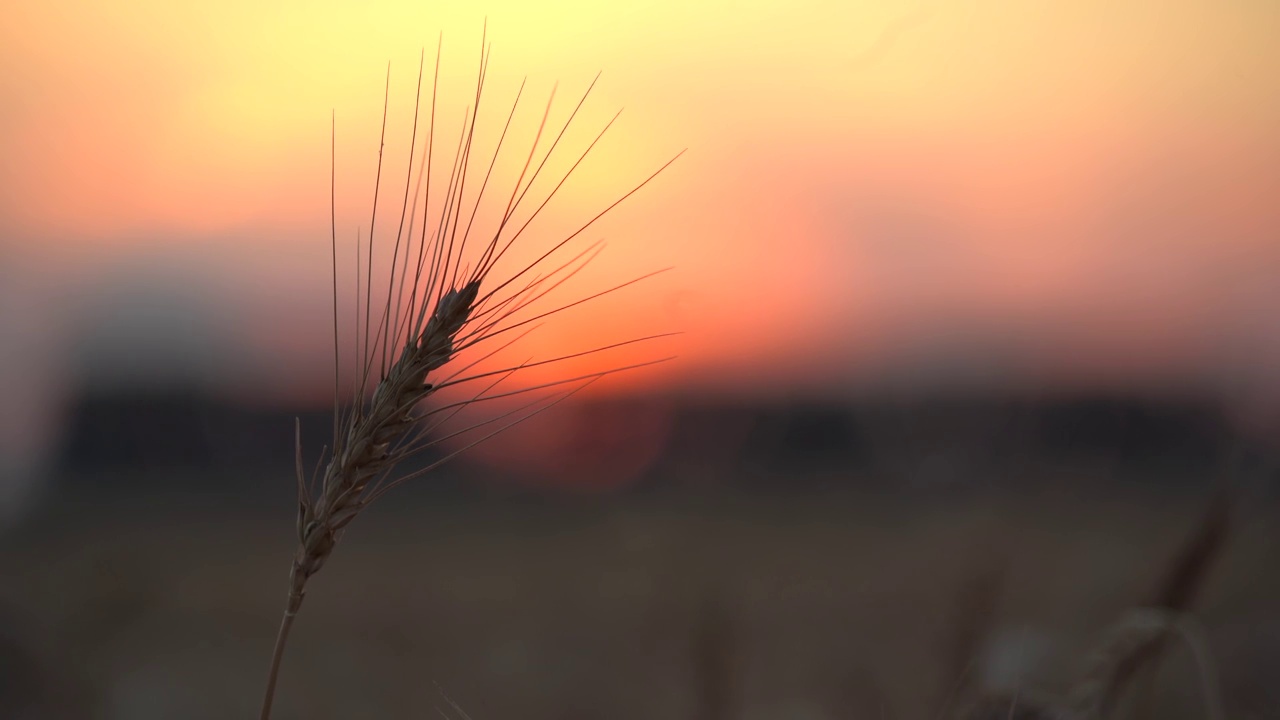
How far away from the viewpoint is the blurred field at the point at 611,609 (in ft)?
6.98

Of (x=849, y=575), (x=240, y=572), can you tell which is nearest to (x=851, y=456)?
(x=849, y=575)

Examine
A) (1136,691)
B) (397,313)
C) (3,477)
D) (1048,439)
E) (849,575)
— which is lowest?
(849,575)

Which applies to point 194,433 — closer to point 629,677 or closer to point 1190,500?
point 629,677

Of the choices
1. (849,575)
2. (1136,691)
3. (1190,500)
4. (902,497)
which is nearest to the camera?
(1136,691)

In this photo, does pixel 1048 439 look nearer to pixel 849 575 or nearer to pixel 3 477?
pixel 849 575

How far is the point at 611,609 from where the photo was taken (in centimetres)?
529

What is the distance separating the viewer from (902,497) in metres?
7.77

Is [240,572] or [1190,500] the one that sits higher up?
[1190,500]

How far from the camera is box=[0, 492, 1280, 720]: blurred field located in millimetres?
2129

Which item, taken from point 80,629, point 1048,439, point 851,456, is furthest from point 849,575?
point 80,629

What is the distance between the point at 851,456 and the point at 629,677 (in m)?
4.81

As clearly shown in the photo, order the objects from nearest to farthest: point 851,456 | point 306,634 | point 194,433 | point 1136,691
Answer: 1. point 1136,691
2. point 306,634
3. point 194,433
4. point 851,456

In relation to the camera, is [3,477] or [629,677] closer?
[3,477]

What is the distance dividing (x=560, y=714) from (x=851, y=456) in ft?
18.1
